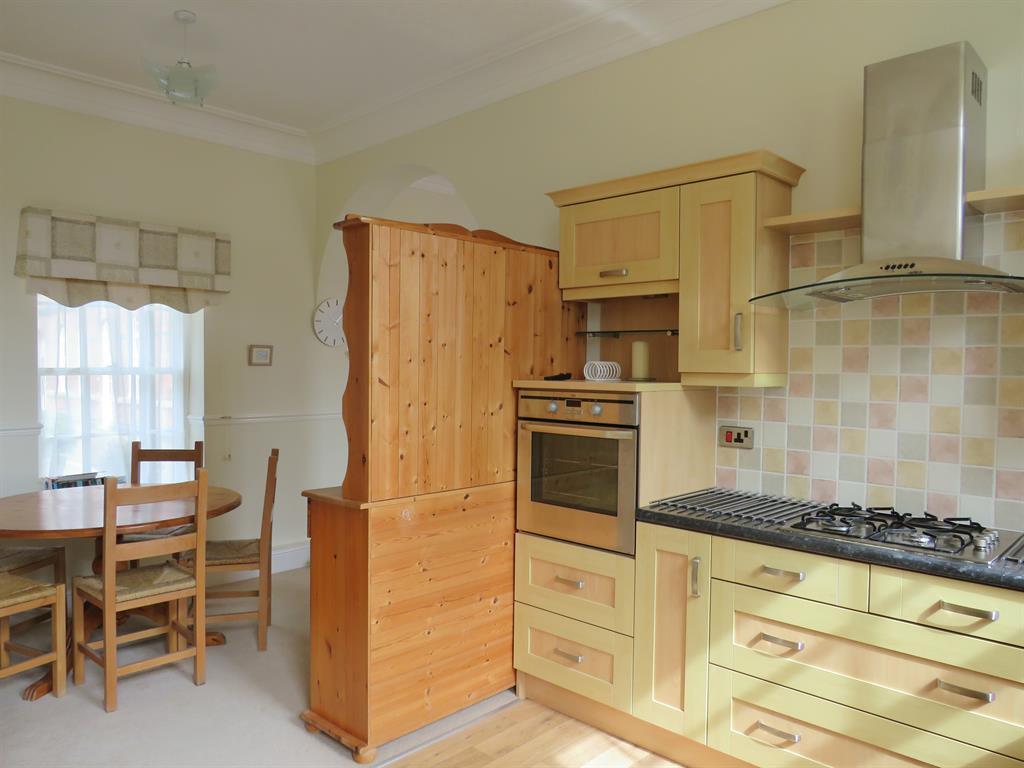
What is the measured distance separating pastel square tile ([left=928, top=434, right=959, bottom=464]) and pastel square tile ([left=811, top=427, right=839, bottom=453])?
0.30m

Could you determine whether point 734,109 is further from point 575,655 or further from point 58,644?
point 58,644

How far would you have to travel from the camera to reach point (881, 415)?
252 centimetres

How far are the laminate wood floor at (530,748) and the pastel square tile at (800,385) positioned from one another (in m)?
1.39

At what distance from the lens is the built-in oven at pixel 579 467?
2.64m

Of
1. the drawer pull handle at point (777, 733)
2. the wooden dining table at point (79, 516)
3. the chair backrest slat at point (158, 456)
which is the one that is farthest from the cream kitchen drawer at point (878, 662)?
the chair backrest slat at point (158, 456)

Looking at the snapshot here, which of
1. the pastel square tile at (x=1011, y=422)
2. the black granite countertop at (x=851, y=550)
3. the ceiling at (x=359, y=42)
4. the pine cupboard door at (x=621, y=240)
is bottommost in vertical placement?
the black granite countertop at (x=851, y=550)

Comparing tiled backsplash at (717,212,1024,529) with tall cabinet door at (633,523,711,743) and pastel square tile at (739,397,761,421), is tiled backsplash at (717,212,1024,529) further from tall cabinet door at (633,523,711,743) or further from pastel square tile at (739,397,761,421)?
tall cabinet door at (633,523,711,743)

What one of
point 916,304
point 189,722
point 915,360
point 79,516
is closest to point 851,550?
→ point 915,360

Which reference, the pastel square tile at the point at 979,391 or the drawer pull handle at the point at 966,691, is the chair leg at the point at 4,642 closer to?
the drawer pull handle at the point at 966,691

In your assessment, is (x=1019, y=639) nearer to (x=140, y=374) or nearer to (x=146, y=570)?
(x=146, y=570)

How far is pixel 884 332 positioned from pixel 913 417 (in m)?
0.30

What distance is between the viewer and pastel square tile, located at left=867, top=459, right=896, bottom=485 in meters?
2.50

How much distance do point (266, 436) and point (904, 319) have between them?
3.77m

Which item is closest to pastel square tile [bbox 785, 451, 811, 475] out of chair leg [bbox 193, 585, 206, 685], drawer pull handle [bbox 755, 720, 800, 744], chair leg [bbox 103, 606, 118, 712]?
drawer pull handle [bbox 755, 720, 800, 744]
